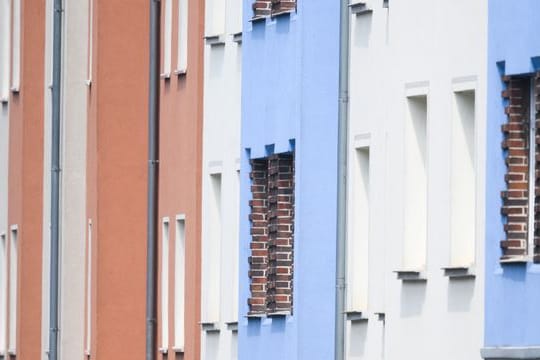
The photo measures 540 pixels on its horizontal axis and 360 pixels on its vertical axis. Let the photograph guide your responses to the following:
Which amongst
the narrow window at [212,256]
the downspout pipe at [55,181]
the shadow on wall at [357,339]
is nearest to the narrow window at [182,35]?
the narrow window at [212,256]

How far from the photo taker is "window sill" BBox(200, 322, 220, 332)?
1529 inches

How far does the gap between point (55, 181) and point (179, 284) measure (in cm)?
788

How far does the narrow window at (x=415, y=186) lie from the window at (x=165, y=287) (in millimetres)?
12026

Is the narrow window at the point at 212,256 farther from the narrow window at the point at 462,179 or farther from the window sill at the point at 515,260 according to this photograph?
the window sill at the point at 515,260

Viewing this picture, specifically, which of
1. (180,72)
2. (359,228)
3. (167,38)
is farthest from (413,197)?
(167,38)

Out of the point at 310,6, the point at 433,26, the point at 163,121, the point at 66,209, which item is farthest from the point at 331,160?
the point at 66,209

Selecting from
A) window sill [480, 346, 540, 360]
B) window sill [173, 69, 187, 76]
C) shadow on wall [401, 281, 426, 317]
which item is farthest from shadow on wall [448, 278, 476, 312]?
window sill [173, 69, 187, 76]

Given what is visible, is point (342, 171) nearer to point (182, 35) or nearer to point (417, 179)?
point (417, 179)

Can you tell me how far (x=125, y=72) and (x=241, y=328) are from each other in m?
9.37

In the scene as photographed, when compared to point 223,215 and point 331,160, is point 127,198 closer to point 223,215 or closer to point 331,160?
point 223,215

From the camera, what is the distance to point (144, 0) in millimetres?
45719

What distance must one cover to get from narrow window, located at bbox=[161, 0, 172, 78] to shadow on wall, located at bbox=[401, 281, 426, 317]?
12.6 metres

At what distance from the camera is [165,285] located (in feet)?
138

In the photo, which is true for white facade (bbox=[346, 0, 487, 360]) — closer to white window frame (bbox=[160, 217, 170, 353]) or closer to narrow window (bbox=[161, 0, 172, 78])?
white window frame (bbox=[160, 217, 170, 353])
